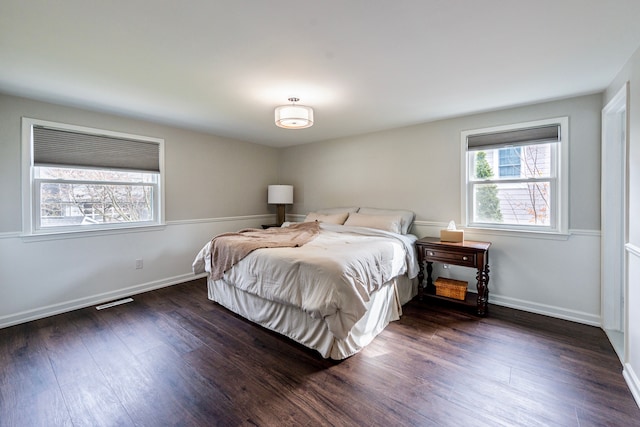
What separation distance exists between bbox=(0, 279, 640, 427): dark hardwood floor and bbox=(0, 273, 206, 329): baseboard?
0.12 m

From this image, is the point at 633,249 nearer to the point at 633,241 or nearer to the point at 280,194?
the point at 633,241

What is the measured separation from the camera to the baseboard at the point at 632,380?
1.69 m

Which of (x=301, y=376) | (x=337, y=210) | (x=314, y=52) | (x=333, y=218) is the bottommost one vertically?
(x=301, y=376)

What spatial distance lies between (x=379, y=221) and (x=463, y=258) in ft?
3.52

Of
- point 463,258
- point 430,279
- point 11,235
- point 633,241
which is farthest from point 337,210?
point 11,235

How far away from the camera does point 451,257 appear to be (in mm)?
3016

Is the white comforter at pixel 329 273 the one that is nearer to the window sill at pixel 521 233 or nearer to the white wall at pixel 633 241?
the window sill at pixel 521 233

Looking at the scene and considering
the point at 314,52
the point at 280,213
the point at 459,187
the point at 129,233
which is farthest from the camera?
the point at 280,213

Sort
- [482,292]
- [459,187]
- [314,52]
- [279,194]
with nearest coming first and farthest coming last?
[314,52] → [482,292] → [459,187] → [279,194]

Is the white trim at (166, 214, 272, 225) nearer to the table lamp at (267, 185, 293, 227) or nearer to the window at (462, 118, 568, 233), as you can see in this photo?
the table lamp at (267, 185, 293, 227)

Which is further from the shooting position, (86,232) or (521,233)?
(86,232)

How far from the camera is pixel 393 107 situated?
10.00 feet

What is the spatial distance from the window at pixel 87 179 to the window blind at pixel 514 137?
4089 millimetres

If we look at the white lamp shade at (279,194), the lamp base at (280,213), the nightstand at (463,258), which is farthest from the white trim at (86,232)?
the nightstand at (463,258)
